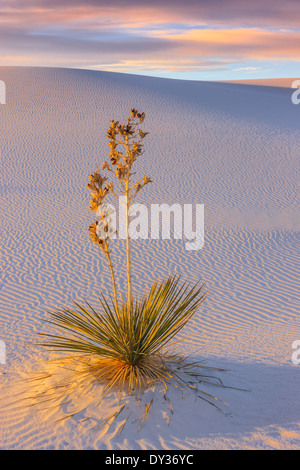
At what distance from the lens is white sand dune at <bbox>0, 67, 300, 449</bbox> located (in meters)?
3.89

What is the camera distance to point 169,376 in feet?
14.3

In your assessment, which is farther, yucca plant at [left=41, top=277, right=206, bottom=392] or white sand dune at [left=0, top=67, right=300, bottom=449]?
yucca plant at [left=41, top=277, right=206, bottom=392]

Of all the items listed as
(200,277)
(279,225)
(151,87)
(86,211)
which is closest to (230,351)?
(200,277)

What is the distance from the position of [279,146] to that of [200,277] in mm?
15101

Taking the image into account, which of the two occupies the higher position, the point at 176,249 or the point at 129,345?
the point at 176,249

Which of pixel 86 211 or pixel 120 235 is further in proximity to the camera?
pixel 86 211

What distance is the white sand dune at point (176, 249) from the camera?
3.89 meters

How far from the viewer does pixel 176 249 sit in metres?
11.2

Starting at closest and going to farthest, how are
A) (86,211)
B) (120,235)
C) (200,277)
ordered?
(200,277)
(120,235)
(86,211)

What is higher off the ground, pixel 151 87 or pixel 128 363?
pixel 151 87

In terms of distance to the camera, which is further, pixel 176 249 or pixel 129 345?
pixel 176 249

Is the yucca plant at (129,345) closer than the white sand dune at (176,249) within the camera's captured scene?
No
